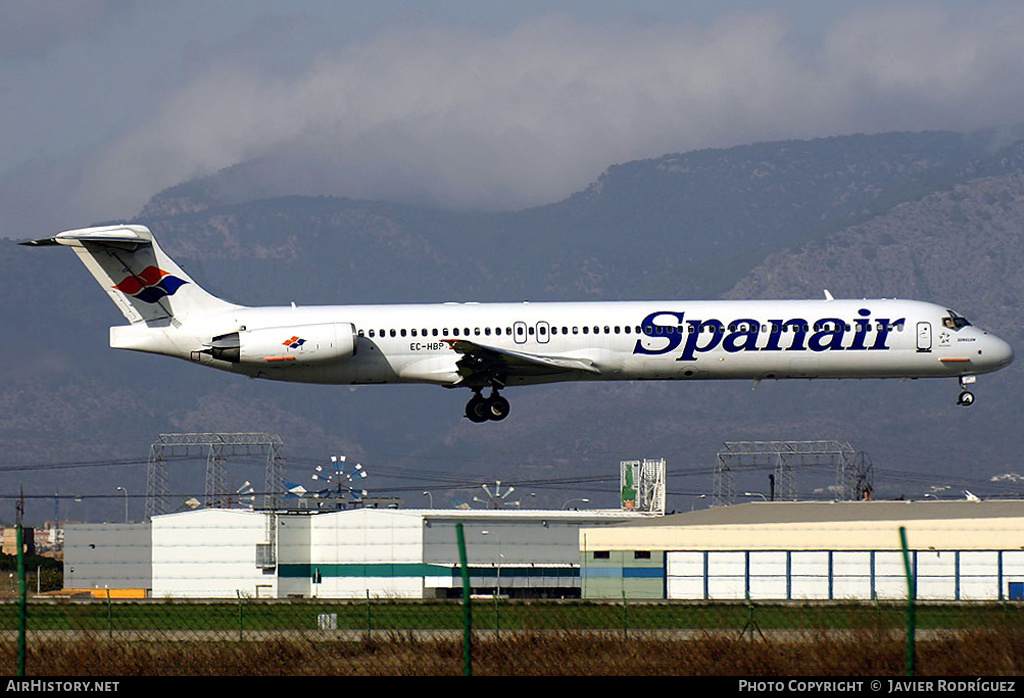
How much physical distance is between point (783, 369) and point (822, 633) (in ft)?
88.5

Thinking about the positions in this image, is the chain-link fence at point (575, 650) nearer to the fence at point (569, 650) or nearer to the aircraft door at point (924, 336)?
the fence at point (569, 650)

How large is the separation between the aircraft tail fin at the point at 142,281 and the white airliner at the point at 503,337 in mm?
40

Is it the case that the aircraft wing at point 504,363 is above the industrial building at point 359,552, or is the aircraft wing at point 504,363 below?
above

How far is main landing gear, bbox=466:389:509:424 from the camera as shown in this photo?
169 feet

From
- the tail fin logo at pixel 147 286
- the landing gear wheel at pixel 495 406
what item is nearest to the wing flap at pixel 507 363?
the landing gear wheel at pixel 495 406

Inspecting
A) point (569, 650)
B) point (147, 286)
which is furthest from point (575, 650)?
point (147, 286)

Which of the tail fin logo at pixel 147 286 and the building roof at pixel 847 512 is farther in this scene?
the building roof at pixel 847 512

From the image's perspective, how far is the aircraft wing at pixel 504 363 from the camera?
161 ft

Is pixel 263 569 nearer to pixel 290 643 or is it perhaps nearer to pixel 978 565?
pixel 978 565

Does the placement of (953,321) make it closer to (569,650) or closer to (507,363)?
(507,363)

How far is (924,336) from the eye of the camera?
169 feet

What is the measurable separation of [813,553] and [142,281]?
2475 cm

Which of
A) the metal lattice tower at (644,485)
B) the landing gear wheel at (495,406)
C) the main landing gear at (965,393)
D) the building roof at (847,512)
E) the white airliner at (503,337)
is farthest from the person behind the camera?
the metal lattice tower at (644,485)

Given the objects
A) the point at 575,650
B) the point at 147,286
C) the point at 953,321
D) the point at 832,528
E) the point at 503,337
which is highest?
the point at 147,286
